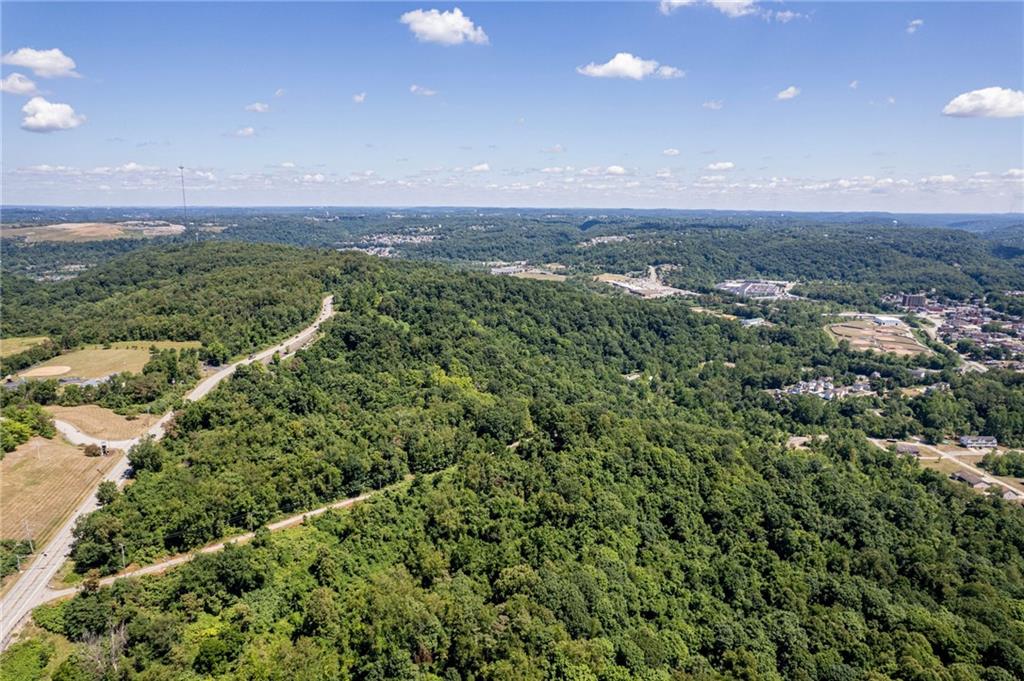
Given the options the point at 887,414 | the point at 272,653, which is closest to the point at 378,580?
the point at 272,653

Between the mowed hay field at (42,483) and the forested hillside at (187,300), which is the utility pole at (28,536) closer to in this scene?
the mowed hay field at (42,483)

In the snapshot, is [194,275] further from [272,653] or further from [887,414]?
[887,414]

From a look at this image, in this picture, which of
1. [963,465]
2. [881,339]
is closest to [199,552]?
[963,465]

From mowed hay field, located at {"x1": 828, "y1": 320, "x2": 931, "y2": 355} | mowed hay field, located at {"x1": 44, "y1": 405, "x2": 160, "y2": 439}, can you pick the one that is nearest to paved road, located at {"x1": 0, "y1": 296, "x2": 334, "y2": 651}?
mowed hay field, located at {"x1": 44, "y1": 405, "x2": 160, "y2": 439}

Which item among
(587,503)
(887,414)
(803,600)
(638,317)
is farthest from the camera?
(638,317)

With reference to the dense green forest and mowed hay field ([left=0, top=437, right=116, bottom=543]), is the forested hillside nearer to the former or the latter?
the dense green forest
